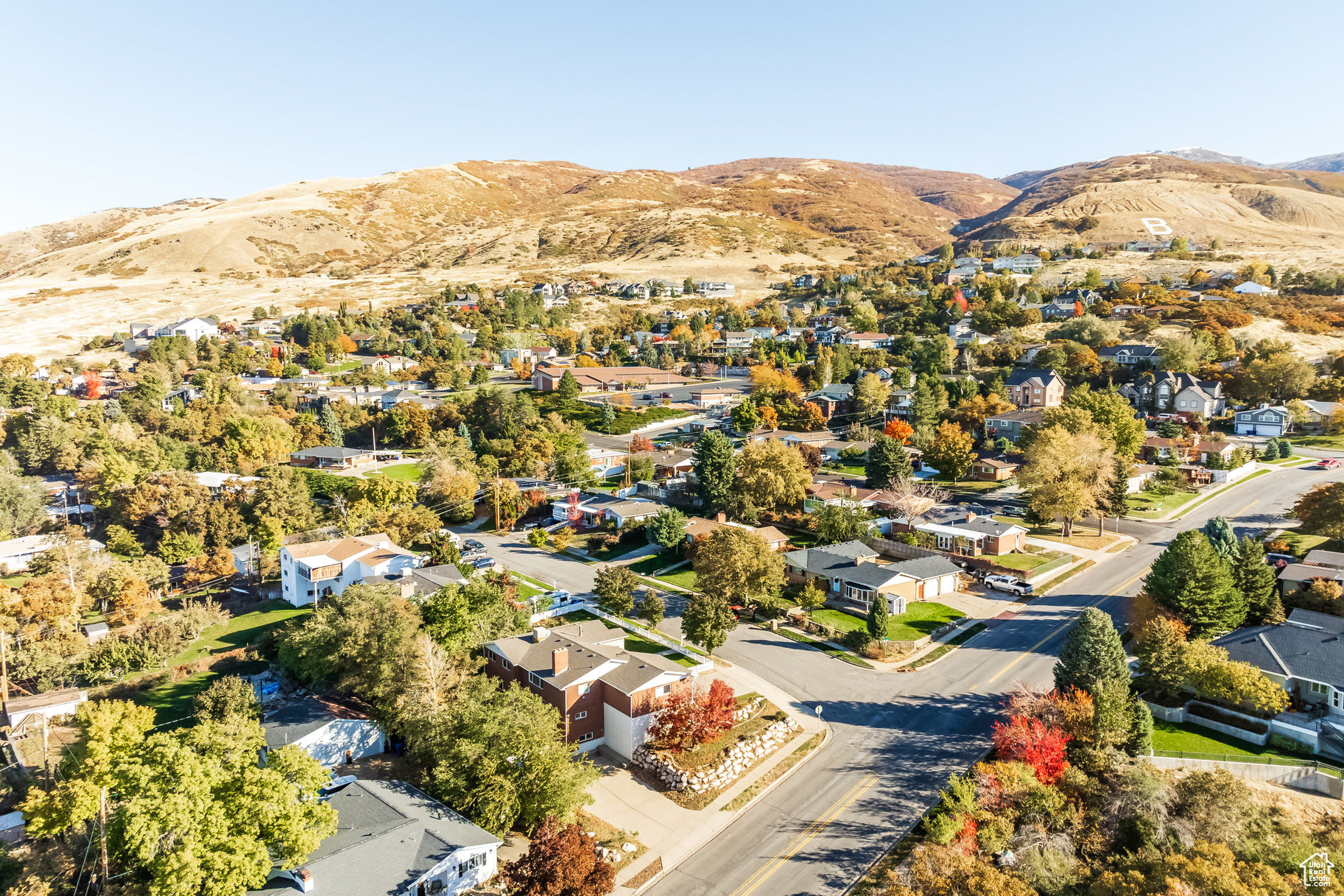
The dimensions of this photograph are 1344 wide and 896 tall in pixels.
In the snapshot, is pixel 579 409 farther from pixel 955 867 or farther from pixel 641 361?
pixel 955 867

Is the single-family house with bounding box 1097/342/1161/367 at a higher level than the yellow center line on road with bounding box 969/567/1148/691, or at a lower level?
higher

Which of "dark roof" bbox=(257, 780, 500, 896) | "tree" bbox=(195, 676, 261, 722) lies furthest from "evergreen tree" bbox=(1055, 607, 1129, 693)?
"tree" bbox=(195, 676, 261, 722)

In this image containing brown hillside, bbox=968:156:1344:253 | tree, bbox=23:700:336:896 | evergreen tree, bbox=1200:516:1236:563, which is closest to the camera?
tree, bbox=23:700:336:896

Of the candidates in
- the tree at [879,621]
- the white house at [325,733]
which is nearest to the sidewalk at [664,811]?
the tree at [879,621]

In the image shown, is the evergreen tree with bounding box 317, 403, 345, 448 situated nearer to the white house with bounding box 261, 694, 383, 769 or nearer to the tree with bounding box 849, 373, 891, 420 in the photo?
the white house with bounding box 261, 694, 383, 769

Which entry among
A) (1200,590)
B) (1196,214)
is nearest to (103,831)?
(1200,590)

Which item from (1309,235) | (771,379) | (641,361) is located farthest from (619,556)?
(1309,235)

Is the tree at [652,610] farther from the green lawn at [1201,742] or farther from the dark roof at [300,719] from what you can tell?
the green lawn at [1201,742]
